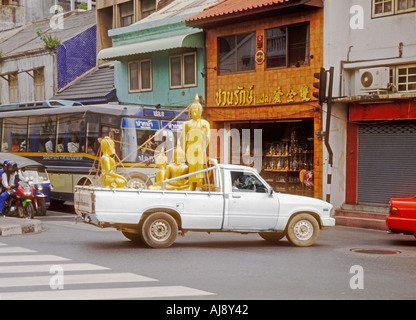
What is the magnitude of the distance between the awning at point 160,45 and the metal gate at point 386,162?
8264 millimetres

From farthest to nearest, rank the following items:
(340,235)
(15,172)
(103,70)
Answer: (103,70) < (15,172) < (340,235)

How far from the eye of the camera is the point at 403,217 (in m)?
16.0

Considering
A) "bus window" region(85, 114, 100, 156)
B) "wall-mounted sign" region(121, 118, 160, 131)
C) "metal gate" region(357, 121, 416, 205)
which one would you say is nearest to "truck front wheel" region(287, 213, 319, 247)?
"metal gate" region(357, 121, 416, 205)

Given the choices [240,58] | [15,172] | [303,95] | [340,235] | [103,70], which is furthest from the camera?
[103,70]

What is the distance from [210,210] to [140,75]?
62.0ft

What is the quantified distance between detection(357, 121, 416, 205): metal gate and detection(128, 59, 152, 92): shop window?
11665mm

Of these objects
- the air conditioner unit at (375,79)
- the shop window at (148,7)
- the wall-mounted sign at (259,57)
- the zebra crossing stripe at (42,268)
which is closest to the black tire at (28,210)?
the zebra crossing stripe at (42,268)

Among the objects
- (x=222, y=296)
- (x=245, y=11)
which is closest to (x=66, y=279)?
(x=222, y=296)

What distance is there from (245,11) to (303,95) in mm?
3772

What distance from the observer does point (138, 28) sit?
32188 millimetres

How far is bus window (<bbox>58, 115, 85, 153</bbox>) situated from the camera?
2408 centimetres

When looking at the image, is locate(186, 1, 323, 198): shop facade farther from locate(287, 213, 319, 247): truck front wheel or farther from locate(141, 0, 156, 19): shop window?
locate(287, 213, 319, 247): truck front wheel

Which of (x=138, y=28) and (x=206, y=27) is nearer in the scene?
(x=206, y=27)

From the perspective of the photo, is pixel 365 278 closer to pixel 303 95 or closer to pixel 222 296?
pixel 222 296
